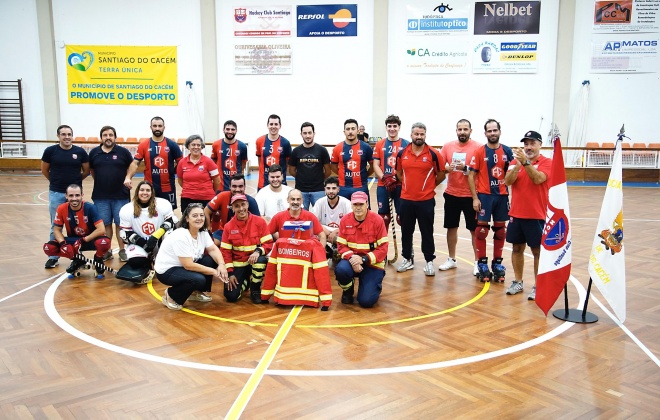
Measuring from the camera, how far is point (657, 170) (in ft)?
59.4

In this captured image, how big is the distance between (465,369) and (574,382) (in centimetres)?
82

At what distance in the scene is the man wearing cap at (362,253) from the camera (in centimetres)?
626

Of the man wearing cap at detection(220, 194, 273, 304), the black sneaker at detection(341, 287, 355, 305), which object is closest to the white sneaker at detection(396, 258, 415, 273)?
the black sneaker at detection(341, 287, 355, 305)

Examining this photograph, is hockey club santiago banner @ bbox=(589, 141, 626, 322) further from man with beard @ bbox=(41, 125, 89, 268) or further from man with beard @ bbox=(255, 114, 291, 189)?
man with beard @ bbox=(41, 125, 89, 268)

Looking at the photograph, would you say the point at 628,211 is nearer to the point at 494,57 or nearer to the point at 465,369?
the point at 494,57

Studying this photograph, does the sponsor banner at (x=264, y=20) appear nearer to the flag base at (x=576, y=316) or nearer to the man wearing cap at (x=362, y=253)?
the man wearing cap at (x=362, y=253)

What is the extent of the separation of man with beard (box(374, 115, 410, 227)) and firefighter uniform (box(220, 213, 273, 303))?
2.13m

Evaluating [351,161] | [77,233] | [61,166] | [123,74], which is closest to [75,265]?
[77,233]

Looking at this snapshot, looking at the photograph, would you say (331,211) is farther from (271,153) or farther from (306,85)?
(306,85)

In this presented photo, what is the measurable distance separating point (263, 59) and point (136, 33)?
14.8ft

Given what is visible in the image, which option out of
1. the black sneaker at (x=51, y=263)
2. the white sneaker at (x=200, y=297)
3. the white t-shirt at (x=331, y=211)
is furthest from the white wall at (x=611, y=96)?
the black sneaker at (x=51, y=263)

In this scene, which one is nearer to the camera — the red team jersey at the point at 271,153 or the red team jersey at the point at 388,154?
the red team jersey at the point at 388,154

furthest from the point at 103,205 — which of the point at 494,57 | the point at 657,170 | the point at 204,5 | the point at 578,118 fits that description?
the point at 657,170

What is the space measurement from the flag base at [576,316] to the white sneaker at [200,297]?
3.74 metres
